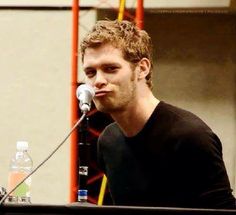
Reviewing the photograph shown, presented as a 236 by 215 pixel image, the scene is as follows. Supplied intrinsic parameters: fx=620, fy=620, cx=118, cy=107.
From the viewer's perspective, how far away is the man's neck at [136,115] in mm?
2324

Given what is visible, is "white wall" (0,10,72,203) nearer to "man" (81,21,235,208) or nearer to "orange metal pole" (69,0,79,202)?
Answer: "orange metal pole" (69,0,79,202)

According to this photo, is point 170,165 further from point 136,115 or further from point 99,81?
point 99,81

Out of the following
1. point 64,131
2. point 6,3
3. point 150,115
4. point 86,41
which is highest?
point 6,3

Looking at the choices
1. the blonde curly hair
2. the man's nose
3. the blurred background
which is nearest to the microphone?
the man's nose

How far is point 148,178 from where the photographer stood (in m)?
2.25

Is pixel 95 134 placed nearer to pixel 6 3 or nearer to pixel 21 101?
pixel 21 101

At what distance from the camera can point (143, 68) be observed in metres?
2.39

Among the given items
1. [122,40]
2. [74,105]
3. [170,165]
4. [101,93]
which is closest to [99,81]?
[101,93]

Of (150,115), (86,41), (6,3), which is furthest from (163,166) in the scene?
(6,3)

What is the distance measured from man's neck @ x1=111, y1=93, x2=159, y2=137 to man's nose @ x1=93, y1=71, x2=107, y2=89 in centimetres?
19

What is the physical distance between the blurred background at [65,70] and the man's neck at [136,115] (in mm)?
3096

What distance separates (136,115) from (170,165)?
0.25m

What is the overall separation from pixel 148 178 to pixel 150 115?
9.6 inches

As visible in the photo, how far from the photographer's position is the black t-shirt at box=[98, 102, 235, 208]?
6.80 feet
